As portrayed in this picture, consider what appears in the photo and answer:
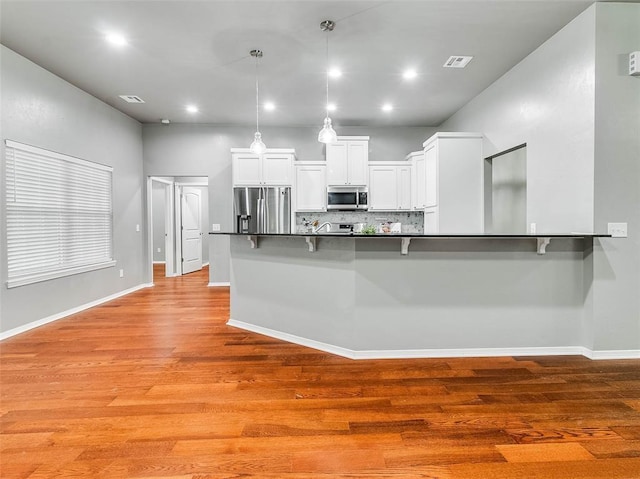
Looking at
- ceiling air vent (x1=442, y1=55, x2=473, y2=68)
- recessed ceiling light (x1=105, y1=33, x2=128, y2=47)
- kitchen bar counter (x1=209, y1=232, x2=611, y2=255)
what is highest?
ceiling air vent (x1=442, y1=55, x2=473, y2=68)

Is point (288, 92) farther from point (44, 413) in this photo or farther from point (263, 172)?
point (44, 413)

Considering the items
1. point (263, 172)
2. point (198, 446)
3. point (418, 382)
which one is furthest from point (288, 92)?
point (198, 446)

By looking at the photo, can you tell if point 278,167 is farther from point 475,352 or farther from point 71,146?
point 475,352

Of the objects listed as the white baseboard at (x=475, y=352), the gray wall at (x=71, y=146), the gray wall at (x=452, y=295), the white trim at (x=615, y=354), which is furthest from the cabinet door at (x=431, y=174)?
the gray wall at (x=71, y=146)

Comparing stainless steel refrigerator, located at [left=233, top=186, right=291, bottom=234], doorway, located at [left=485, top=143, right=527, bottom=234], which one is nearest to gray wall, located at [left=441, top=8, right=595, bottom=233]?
doorway, located at [left=485, top=143, right=527, bottom=234]

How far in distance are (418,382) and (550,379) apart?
99 centimetres

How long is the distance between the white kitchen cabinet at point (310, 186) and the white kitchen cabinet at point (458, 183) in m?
1.97

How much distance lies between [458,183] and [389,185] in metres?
1.42

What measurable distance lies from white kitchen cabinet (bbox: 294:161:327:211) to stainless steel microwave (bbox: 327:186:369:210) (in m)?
0.12

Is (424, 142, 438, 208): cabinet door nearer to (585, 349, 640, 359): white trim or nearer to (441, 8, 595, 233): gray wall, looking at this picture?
(441, 8, 595, 233): gray wall

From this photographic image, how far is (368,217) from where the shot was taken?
6.10 meters

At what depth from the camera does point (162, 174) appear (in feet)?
20.0

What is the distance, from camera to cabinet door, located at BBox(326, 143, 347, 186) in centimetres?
566

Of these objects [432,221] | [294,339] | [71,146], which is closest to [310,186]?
[432,221]
